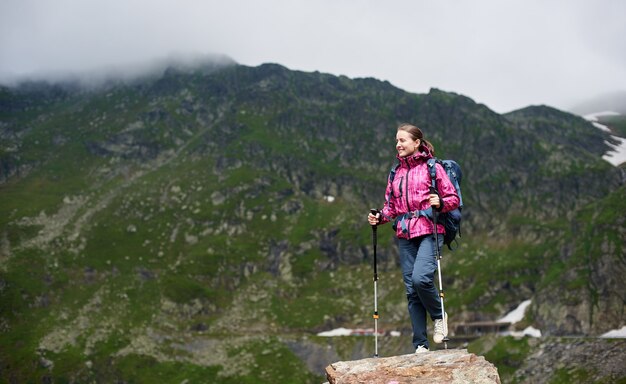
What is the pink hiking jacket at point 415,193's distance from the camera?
41.6 ft

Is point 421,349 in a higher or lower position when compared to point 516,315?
higher

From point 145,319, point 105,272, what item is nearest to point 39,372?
point 145,319

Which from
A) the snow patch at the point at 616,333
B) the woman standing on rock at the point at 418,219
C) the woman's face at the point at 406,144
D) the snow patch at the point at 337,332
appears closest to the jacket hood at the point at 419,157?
the woman standing on rock at the point at 418,219

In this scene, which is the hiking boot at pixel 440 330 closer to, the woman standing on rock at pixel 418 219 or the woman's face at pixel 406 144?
the woman standing on rock at pixel 418 219

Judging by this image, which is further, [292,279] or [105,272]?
[292,279]

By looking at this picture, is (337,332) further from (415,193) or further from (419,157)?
(419,157)

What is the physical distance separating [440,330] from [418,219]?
2.66 metres

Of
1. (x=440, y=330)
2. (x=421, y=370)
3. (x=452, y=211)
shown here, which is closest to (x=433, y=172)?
(x=452, y=211)

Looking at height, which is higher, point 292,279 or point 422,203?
point 422,203

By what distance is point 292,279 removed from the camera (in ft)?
639

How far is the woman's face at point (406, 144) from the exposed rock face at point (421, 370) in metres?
4.85

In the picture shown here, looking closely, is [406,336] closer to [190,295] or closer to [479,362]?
[190,295]

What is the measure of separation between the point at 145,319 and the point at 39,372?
110ft

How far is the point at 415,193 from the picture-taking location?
13.1m
